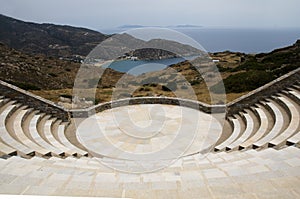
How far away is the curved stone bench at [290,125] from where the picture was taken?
7879mm

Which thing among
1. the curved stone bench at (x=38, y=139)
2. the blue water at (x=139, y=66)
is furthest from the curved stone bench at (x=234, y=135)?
the blue water at (x=139, y=66)

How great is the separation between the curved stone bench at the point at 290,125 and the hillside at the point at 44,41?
81.9 metres

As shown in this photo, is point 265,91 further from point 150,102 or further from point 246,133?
point 150,102

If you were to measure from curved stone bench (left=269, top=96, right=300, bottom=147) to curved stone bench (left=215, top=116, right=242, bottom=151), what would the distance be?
1952 mm

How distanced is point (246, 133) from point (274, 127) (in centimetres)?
113

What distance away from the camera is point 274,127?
9656 mm

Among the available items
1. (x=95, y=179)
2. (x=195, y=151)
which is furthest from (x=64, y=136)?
(x=95, y=179)

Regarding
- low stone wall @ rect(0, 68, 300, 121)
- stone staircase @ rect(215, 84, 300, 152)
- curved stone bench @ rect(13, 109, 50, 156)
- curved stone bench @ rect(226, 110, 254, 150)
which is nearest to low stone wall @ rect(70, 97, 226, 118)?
low stone wall @ rect(0, 68, 300, 121)

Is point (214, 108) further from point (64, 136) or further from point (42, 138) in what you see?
point (42, 138)

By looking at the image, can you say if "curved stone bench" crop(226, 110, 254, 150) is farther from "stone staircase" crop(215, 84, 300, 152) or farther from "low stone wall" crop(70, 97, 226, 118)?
"low stone wall" crop(70, 97, 226, 118)

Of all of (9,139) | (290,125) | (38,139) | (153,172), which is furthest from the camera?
(38,139)

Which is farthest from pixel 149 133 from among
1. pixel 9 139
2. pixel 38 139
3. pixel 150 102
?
pixel 9 139

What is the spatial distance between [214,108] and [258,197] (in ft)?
33.9

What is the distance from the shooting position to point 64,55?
296 ft
